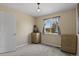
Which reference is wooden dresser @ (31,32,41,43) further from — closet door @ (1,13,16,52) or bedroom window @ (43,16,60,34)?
closet door @ (1,13,16,52)

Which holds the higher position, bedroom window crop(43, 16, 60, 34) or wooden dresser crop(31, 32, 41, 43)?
bedroom window crop(43, 16, 60, 34)

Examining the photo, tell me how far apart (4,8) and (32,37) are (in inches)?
78.4

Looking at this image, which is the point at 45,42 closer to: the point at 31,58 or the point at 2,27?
the point at 2,27

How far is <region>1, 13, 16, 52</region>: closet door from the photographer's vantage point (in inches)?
116

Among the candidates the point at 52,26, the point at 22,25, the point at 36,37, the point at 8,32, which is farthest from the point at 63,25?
the point at 8,32

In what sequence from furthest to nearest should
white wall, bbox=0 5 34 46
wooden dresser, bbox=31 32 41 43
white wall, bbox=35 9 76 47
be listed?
wooden dresser, bbox=31 32 41 43
white wall, bbox=0 5 34 46
white wall, bbox=35 9 76 47

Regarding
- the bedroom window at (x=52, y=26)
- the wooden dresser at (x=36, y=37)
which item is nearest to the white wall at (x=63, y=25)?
the bedroom window at (x=52, y=26)

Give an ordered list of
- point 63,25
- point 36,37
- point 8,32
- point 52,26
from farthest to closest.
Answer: point 36,37 < point 52,26 < point 63,25 < point 8,32

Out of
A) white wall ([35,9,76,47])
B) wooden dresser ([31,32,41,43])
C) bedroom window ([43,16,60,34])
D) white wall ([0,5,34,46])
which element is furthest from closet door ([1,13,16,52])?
bedroom window ([43,16,60,34])

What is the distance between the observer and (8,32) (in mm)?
3041

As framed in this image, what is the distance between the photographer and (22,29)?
12.5 feet

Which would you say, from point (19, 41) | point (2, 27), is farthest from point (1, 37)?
point (19, 41)

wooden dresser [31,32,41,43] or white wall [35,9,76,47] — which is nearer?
white wall [35,9,76,47]

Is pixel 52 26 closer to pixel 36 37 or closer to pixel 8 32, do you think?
pixel 36 37
